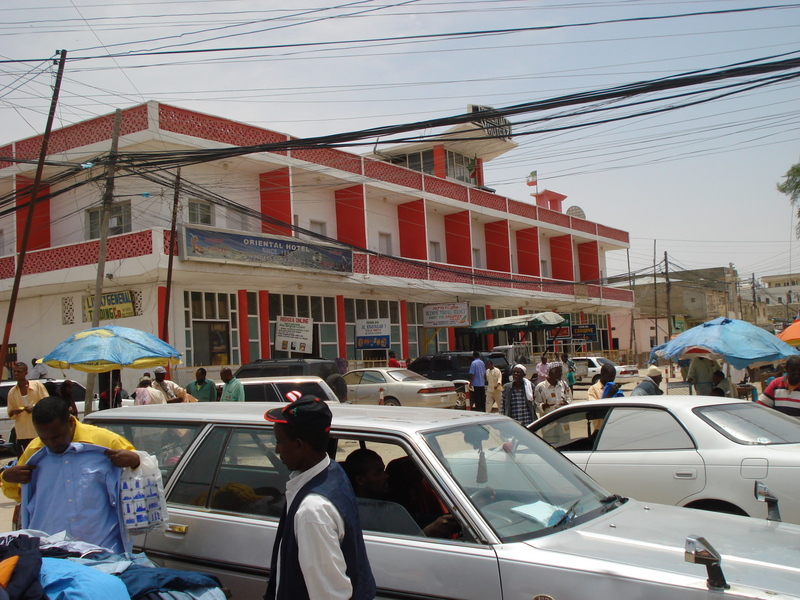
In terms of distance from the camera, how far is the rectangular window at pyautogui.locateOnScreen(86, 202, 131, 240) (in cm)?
2067

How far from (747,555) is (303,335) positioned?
1806 centimetres

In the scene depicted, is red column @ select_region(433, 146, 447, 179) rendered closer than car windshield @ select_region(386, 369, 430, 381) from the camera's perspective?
No

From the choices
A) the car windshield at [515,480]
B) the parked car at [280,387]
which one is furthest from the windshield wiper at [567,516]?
the parked car at [280,387]

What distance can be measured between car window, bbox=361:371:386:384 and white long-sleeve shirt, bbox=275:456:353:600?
17.6 m

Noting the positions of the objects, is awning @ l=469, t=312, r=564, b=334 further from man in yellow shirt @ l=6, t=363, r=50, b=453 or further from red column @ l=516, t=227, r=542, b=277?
man in yellow shirt @ l=6, t=363, r=50, b=453

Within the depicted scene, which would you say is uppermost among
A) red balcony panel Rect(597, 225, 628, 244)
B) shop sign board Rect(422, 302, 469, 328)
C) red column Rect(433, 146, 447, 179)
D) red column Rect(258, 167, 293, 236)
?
red column Rect(433, 146, 447, 179)

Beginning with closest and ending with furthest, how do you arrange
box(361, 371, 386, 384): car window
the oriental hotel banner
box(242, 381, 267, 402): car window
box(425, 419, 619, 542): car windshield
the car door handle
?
box(425, 419, 619, 542): car windshield < the car door handle < box(242, 381, 267, 402): car window < the oriental hotel banner < box(361, 371, 386, 384): car window

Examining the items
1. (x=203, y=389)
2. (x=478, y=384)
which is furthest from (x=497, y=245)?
(x=203, y=389)

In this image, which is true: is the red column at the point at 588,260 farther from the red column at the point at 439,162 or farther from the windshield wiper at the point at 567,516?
the windshield wiper at the point at 567,516

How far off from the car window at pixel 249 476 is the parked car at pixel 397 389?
15052mm

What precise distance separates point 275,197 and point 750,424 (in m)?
19.1

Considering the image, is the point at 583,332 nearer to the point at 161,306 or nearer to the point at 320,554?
the point at 161,306

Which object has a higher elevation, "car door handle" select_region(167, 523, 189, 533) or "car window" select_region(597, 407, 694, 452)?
"car window" select_region(597, 407, 694, 452)

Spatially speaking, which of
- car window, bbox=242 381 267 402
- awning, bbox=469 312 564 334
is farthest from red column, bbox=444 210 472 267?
car window, bbox=242 381 267 402
